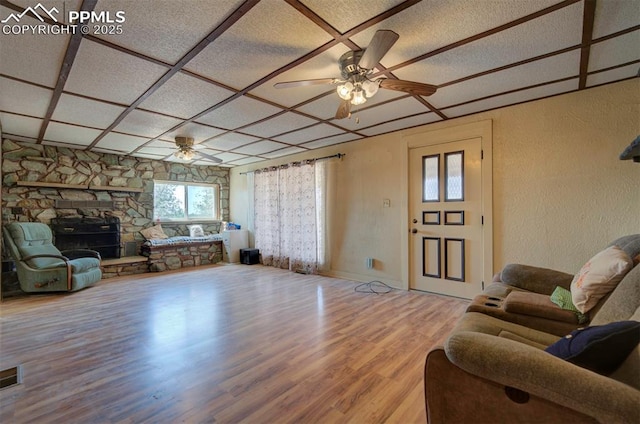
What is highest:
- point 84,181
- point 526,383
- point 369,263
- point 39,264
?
point 84,181

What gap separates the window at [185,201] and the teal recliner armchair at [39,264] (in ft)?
6.63

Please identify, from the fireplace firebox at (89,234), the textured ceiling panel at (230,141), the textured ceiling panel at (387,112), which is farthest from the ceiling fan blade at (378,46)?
the fireplace firebox at (89,234)

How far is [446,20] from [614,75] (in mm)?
2088

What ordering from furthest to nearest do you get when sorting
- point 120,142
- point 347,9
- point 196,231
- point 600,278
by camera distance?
point 196,231 → point 120,142 → point 347,9 → point 600,278

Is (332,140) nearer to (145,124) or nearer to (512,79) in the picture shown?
(512,79)

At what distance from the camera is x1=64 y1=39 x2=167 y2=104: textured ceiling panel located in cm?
211

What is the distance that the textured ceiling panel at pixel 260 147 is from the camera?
191 inches

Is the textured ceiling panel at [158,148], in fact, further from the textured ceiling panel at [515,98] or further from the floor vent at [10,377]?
the textured ceiling panel at [515,98]

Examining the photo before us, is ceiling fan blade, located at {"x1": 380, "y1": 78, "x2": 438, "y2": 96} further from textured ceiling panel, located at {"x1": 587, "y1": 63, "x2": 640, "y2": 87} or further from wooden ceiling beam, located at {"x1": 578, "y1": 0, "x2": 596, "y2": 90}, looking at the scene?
textured ceiling panel, located at {"x1": 587, "y1": 63, "x2": 640, "y2": 87}

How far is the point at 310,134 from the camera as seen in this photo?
434 centimetres

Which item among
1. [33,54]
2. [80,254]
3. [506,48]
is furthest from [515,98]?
[80,254]

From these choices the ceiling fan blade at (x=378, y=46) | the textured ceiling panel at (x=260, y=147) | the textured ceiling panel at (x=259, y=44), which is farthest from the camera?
the textured ceiling panel at (x=260, y=147)

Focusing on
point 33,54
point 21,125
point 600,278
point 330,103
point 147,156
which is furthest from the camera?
point 147,156

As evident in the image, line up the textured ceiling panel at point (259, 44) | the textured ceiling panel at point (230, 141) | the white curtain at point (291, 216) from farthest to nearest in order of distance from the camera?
the white curtain at point (291, 216) → the textured ceiling panel at point (230, 141) → the textured ceiling panel at point (259, 44)
